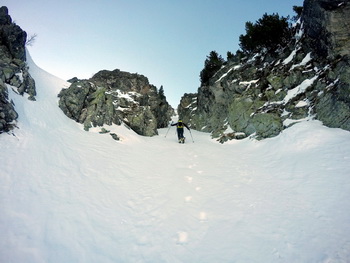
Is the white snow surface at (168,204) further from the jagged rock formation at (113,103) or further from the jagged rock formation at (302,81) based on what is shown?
the jagged rock formation at (113,103)

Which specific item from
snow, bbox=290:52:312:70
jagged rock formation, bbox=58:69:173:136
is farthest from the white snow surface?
snow, bbox=290:52:312:70

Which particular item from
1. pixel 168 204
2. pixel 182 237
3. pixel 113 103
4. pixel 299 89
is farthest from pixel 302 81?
pixel 113 103

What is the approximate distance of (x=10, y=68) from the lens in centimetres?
1262

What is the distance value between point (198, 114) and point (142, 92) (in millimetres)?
12115

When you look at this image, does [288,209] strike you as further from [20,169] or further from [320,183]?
[20,169]

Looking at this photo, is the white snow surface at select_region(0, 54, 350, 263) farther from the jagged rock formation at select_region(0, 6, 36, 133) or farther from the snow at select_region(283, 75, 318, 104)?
the snow at select_region(283, 75, 318, 104)

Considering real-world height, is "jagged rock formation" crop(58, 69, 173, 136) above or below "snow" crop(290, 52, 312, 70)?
below

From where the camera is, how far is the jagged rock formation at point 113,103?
1560 centimetres

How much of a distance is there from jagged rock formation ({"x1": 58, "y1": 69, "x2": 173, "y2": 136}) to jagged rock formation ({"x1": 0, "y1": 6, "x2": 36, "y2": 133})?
276 cm

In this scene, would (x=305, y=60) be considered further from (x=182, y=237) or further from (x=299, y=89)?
(x=182, y=237)

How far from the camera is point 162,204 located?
20.5ft

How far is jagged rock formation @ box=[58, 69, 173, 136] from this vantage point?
1560cm

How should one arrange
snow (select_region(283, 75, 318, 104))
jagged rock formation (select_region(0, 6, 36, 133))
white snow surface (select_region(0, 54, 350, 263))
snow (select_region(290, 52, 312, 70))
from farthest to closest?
snow (select_region(290, 52, 312, 70)) → snow (select_region(283, 75, 318, 104)) → jagged rock formation (select_region(0, 6, 36, 133)) → white snow surface (select_region(0, 54, 350, 263))

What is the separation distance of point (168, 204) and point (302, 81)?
15.8 metres
